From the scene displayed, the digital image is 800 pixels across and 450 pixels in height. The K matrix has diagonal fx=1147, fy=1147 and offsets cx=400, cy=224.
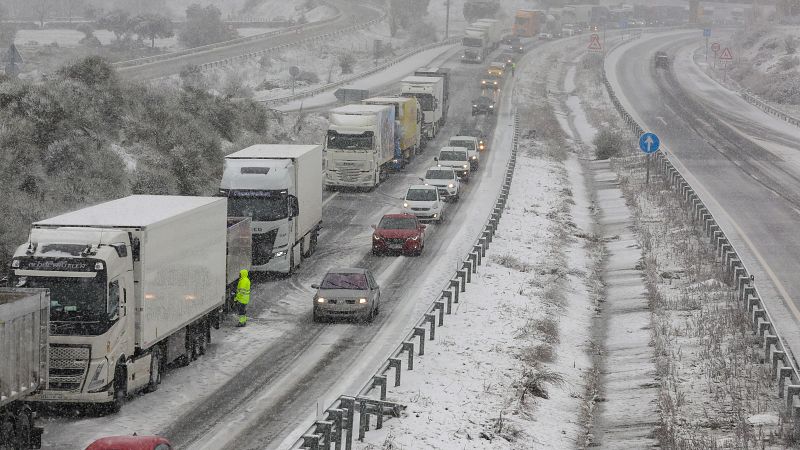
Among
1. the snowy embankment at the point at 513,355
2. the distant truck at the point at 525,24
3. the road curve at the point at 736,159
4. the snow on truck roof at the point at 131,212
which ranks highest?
the distant truck at the point at 525,24

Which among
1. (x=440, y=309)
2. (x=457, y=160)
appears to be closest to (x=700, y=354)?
(x=440, y=309)

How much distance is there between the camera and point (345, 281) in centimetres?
3023

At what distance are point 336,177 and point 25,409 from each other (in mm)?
34584

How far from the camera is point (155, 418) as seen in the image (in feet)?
69.5

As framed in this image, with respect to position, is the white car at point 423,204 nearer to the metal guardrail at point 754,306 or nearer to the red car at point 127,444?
the metal guardrail at point 754,306

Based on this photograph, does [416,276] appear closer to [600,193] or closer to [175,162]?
[175,162]

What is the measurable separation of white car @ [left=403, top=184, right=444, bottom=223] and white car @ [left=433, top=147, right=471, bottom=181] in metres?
11.1

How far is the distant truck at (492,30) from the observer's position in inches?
4931

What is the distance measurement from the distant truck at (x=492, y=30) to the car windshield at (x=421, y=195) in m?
79.7

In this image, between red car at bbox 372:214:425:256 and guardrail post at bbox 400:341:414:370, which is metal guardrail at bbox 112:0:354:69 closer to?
red car at bbox 372:214:425:256

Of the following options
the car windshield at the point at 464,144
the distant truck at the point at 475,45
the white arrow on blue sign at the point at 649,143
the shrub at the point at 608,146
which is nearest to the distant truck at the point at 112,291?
the white arrow on blue sign at the point at 649,143

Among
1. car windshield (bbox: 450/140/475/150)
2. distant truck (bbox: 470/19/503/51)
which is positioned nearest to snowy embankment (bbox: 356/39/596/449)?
car windshield (bbox: 450/140/475/150)

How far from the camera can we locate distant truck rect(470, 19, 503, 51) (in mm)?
125250

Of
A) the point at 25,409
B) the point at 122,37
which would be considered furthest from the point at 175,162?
the point at 122,37
